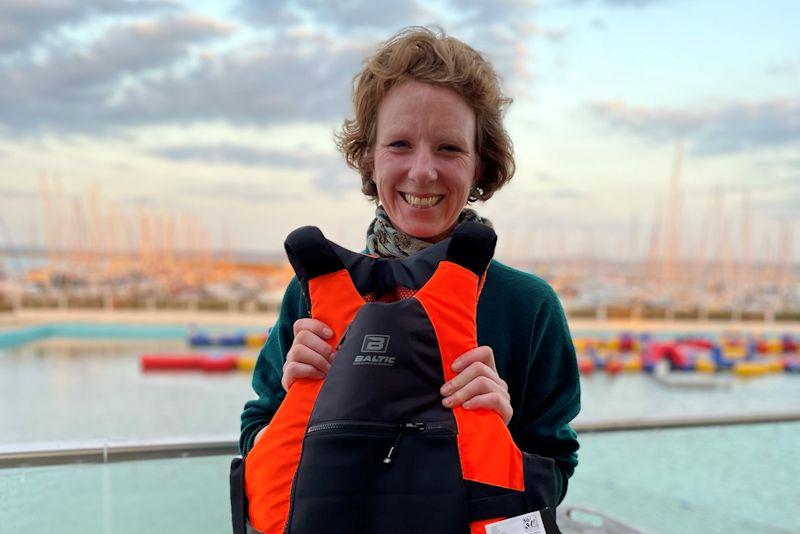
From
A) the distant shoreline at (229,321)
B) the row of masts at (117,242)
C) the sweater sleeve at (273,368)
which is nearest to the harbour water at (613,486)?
the sweater sleeve at (273,368)

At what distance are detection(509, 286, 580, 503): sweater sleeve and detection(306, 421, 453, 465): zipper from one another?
12.5 inches

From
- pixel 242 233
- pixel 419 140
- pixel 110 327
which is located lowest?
pixel 110 327

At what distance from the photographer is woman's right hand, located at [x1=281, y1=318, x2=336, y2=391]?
87cm

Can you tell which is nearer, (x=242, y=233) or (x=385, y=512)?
(x=385, y=512)

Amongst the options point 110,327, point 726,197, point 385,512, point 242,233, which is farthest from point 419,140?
point 242,233

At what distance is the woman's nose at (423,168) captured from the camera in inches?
39.3

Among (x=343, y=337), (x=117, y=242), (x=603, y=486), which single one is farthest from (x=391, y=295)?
(x=117, y=242)

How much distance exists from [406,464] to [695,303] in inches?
1270

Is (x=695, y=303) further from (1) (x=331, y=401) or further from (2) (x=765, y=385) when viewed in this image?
(1) (x=331, y=401)

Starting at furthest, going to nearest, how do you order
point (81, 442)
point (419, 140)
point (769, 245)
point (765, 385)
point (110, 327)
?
point (769, 245), point (110, 327), point (765, 385), point (81, 442), point (419, 140)

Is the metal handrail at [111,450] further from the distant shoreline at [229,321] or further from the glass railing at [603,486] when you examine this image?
the distant shoreline at [229,321]

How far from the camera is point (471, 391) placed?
83 centimetres

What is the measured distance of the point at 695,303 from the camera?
29.4 metres

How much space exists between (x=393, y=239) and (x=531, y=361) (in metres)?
0.34
